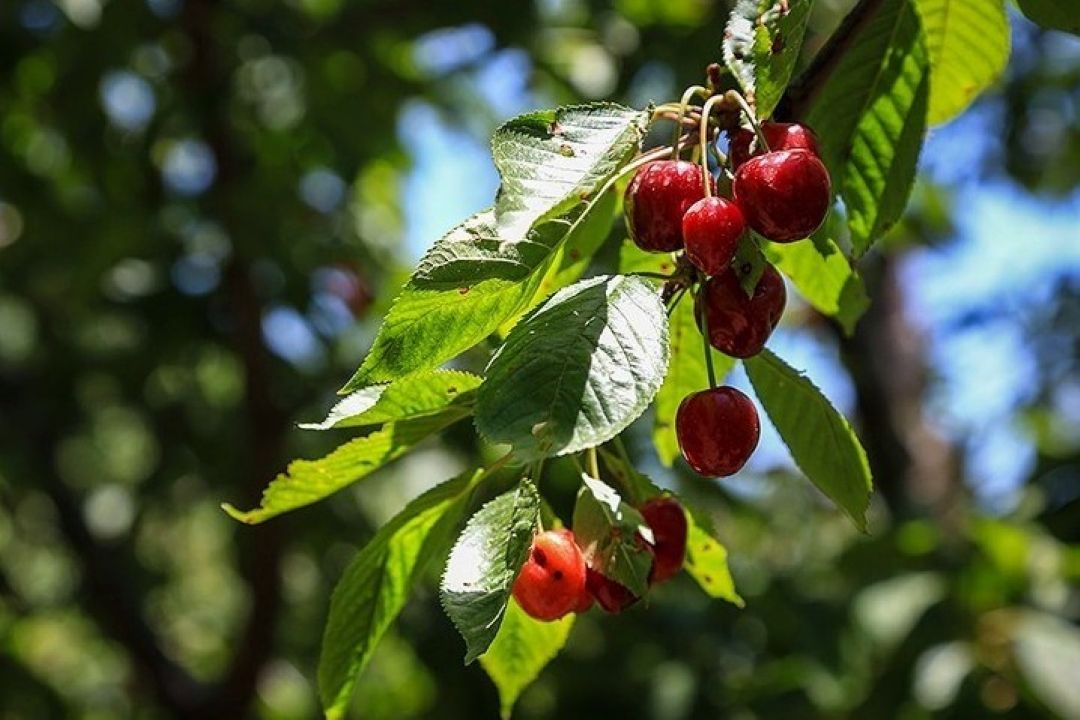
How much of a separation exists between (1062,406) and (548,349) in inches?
156

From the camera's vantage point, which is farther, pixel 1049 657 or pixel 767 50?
pixel 1049 657

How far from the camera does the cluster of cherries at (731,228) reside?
3.13 feet

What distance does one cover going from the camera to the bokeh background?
3.06 metres

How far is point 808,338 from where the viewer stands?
15.5 feet

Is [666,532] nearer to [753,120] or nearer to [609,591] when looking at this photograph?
[609,591]

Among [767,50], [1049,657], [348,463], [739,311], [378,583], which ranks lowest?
[1049,657]

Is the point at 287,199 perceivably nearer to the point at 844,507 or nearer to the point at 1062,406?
the point at 844,507

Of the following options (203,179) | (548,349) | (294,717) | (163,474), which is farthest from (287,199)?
(548,349)

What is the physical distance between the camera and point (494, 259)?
0.99m

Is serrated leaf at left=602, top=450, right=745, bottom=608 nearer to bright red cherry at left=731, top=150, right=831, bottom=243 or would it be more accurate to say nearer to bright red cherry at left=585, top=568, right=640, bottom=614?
bright red cherry at left=585, top=568, right=640, bottom=614

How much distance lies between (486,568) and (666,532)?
0.24 meters

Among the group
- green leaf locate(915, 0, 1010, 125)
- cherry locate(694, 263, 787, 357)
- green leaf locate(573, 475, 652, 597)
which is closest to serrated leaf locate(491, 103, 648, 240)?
cherry locate(694, 263, 787, 357)

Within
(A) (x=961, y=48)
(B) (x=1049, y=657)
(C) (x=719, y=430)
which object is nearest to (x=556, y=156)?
(C) (x=719, y=430)

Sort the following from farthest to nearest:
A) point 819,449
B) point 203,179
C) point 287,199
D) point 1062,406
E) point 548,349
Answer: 1. point 1062,406
2. point 203,179
3. point 287,199
4. point 819,449
5. point 548,349
